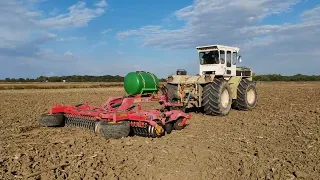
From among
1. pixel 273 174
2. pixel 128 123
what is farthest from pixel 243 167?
pixel 128 123

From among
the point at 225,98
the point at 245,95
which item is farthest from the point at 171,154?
the point at 245,95

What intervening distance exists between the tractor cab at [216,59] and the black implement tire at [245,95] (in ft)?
2.73

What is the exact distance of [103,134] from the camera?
768 cm

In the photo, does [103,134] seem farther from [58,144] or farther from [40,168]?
[40,168]

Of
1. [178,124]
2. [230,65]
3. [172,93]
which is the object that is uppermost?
[230,65]

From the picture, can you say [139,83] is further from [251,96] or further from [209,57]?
[251,96]

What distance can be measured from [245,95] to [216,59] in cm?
203

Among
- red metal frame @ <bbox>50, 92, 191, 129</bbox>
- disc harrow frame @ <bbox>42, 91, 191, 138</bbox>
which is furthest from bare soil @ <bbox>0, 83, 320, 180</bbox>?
red metal frame @ <bbox>50, 92, 191, 129</bbox>

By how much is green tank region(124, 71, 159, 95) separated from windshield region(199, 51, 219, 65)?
298 cm

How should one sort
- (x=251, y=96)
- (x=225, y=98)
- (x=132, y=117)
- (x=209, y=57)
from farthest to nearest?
(x=251, y=96), (x=209, y=57), (x=225, y=98), (x=132, y=117)

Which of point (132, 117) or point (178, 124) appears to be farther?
point (178, 124)

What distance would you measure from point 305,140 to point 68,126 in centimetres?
644

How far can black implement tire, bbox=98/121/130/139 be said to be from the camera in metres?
7.62

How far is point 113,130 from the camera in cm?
761
